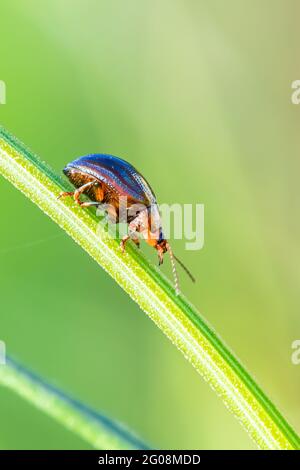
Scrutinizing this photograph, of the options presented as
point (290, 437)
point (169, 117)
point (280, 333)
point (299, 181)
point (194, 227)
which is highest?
point (169, 117)

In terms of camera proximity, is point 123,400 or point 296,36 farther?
point 296,36

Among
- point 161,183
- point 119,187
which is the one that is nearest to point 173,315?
point 119,187
